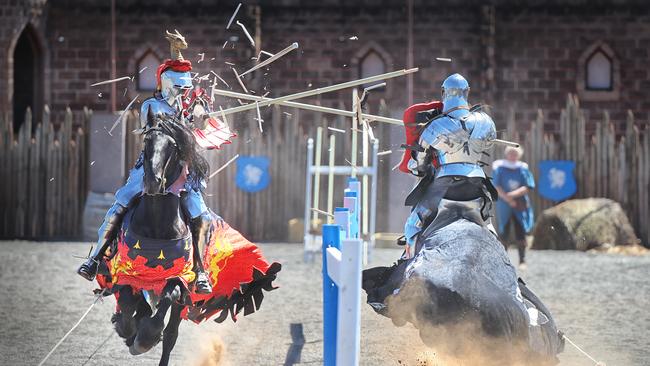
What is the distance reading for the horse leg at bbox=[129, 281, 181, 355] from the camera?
6.94 m

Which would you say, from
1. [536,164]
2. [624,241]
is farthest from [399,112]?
[624,241]

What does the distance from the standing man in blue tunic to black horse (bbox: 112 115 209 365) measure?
7.53 m

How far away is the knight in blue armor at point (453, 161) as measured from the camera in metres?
6.87

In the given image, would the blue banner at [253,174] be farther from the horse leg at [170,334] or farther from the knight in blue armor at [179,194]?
the knight in blue armor at [179,194]

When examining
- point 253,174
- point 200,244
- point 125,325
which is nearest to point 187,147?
point 200,244

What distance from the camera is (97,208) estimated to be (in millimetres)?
18500

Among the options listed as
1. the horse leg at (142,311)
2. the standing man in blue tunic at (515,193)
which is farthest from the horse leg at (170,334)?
the standing man in blue tunic at (515,193)

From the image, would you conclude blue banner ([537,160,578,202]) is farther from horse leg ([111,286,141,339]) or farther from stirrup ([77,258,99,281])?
stirrup ([77,258,99,281])

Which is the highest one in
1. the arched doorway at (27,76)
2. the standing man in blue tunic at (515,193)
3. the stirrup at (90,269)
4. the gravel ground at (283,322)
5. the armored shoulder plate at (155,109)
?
the arched doorway at (27,76)

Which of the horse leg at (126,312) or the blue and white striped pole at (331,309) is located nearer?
the blue and white striped pole at (331,309)

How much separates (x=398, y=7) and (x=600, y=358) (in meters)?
14.0

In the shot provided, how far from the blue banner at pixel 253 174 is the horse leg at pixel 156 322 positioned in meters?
11.6

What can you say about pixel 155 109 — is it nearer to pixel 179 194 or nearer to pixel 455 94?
pixel 179 194

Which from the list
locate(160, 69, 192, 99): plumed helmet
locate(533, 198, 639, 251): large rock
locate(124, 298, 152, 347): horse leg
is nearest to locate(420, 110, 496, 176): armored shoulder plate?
locate(160, 69, 192, 99): plumed helmet
